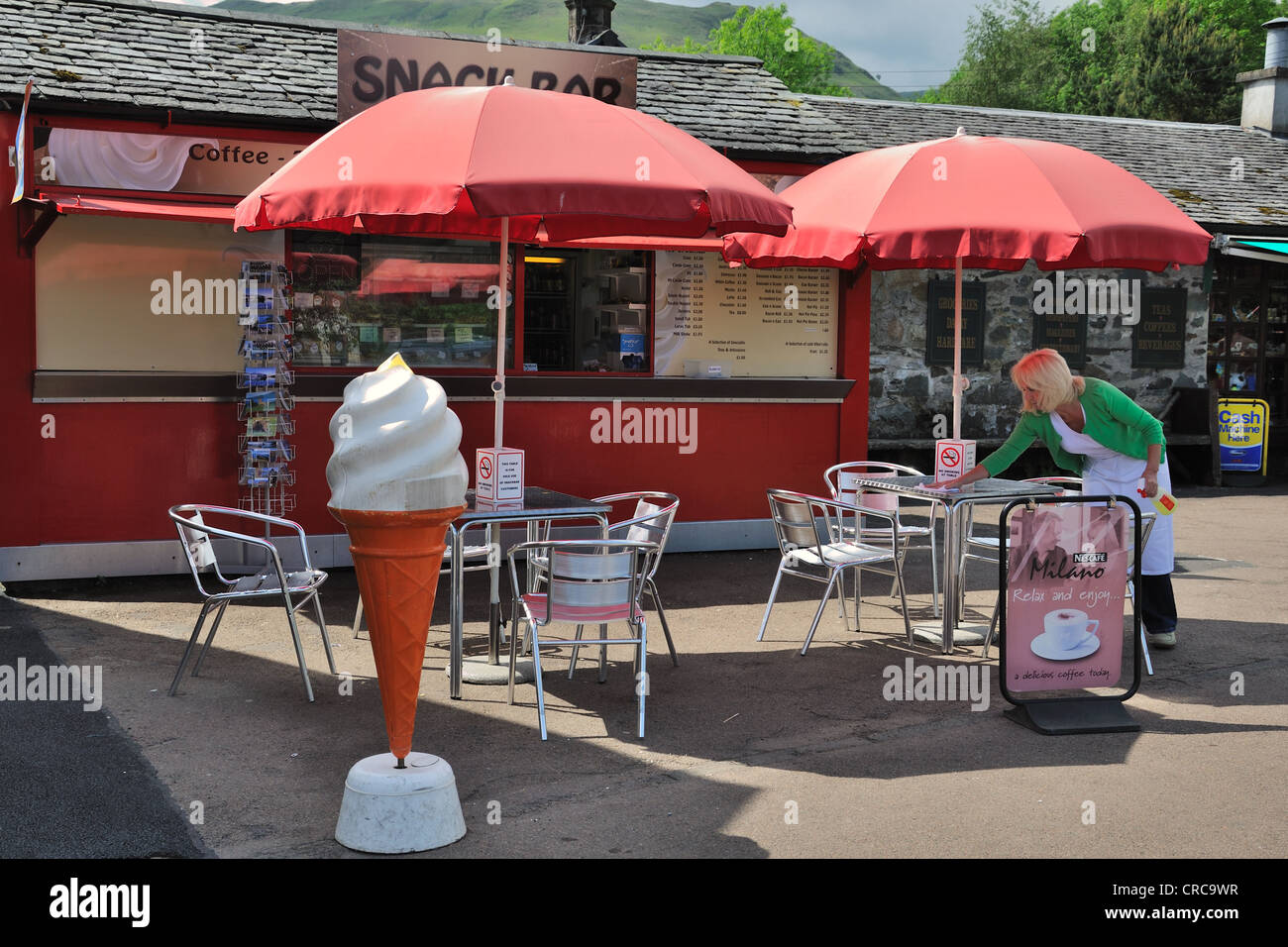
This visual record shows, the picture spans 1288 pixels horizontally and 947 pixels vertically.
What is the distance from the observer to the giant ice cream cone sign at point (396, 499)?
3.86 m

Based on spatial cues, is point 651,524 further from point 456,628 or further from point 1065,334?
point 1065,334

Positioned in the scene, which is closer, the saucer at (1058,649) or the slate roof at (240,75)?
the saucer at (1058,649)

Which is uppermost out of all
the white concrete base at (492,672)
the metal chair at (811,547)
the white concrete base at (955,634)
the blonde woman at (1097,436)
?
the blonde woman at (1097,436)

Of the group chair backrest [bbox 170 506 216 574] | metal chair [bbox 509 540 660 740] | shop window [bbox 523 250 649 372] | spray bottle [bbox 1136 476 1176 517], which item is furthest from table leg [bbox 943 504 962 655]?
chair backrest [bbox 170 506 216 574]

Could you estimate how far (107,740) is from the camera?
17.1ft

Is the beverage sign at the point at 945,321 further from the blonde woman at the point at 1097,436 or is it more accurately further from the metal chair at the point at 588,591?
the metal chair at the point at 588,591

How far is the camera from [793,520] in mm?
7066

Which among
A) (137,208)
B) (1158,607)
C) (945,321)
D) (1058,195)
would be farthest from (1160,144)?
(137,208)

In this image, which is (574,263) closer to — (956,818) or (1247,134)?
(956,818)

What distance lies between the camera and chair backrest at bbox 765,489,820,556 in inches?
275

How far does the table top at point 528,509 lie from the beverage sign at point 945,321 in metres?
8.91

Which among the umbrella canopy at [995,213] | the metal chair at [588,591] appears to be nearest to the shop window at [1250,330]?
the umbrella canopy at [995,213]

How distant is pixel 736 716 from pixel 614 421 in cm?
428

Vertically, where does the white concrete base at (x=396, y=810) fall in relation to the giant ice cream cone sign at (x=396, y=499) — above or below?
below
